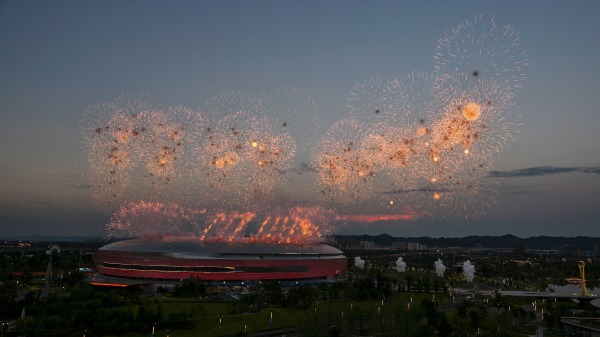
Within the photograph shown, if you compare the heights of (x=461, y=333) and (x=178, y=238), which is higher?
(x=178, y=238)

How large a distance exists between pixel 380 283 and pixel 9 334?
174 ft

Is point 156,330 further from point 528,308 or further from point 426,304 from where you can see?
point 528,308

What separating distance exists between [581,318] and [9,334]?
56.6 meters

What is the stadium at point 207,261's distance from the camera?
93.8m

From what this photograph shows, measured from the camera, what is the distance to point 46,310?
2061 inches

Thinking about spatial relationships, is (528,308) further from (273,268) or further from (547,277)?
(547,277)

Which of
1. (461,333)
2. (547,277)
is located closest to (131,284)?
(461,333)

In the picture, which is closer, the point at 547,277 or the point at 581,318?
the point at 581,318

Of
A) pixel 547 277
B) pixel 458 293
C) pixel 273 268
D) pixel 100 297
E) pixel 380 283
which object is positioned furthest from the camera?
pixel 547 277

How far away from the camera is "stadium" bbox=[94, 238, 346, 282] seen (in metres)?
93.8

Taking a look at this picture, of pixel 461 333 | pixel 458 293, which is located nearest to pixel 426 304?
pixel 461 333

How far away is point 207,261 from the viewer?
93812mm

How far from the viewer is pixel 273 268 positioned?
95.9m

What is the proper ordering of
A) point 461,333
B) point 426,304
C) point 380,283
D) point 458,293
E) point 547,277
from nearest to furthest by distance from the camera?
point 461,333 → point 426,304 → point 380,283 → point 458,293 → point 547,277
